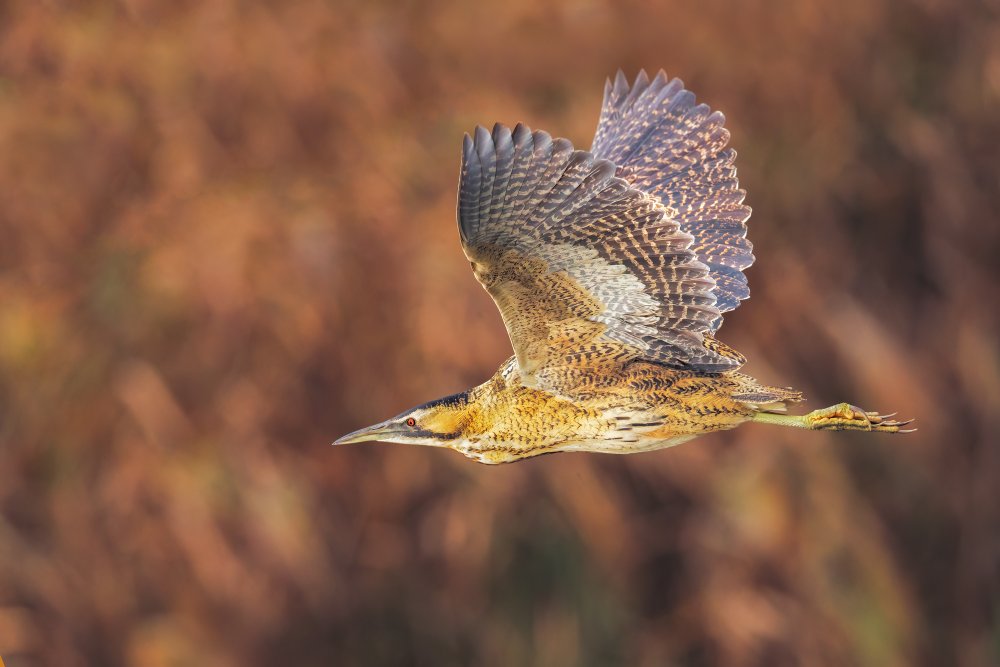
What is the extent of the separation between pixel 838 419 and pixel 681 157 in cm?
67

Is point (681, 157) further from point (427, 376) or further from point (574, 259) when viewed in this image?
point (427, 376)

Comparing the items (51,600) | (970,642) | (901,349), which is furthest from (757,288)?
(51,600)

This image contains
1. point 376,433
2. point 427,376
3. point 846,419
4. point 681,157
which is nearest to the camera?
point 376,433

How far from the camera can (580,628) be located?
4.59 meters

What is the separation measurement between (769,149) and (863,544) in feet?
6.53

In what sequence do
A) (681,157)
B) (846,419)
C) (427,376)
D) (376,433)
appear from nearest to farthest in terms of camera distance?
(376,433) → (846,419) → (681,157) → (427,376)

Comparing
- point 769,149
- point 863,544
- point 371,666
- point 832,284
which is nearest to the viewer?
point 863,544

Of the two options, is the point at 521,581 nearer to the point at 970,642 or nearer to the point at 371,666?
the point at 371,666

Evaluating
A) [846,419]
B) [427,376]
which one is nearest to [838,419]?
[846,419]

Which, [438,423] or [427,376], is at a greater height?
[427,376]

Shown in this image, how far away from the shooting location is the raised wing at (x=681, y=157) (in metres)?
2.34

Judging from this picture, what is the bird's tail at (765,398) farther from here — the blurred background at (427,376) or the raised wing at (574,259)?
the blurred background at (427,376)

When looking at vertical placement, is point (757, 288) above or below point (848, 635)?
above

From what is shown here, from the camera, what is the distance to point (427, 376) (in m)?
5.40
